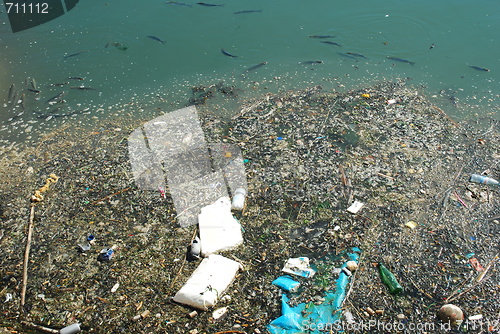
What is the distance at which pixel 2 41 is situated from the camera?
270 inches

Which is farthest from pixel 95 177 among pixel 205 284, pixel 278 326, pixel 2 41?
pixel 2 41

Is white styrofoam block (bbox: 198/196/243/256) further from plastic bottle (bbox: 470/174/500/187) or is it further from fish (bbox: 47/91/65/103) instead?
fish (bbox: 47/91/65/103)

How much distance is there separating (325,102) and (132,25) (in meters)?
3.88

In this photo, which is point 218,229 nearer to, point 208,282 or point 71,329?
point 208,282

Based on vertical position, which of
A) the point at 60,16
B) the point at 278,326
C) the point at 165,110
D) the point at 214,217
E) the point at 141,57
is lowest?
the point at 278,326

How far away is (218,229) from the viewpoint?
11.7 feet

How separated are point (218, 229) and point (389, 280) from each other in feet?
4.81

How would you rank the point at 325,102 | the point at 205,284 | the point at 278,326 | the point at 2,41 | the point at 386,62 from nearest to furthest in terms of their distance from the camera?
the point at 278,326
the point at 205,284
the point at 325,102
the point at 386,62
the point at 2,41

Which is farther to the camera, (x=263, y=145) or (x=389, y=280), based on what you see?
(x=263, y=145)

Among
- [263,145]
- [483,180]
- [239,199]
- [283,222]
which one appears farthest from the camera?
[263,145]

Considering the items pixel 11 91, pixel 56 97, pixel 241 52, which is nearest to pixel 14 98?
pixel 11 91

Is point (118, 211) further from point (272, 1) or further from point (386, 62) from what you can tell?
point (272, 1)

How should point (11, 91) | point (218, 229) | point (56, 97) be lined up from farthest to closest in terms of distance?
point (11, 91) → point (56, 97) → point (218, 229)

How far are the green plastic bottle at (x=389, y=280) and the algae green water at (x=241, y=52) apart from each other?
2838mm
